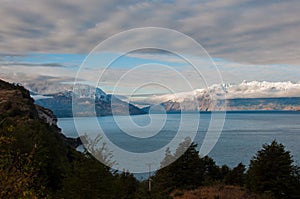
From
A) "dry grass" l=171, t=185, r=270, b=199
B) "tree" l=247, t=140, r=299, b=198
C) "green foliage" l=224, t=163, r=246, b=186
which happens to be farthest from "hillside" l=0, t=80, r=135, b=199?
"green foliage" l=224, t=163, r=246, b=186

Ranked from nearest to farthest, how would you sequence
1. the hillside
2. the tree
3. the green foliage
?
the hillside → the tree → the green foliage

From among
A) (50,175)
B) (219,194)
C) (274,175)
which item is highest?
(50,175)

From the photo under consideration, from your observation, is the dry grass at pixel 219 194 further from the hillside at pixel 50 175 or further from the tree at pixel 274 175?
the hillside at pixel 50 175

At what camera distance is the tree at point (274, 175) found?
3741cm

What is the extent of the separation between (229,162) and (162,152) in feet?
60.7

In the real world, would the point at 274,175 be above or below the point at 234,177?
above

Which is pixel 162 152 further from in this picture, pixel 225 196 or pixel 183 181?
pixel 225 196

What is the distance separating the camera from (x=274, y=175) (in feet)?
125

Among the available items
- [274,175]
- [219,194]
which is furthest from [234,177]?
[219,194]

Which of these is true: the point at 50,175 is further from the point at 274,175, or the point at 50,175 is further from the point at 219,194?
the point at 274,175

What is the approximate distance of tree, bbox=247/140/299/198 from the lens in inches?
1473

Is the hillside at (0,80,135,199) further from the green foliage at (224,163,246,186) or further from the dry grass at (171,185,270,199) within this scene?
the green foliage at (224,163,246,186)

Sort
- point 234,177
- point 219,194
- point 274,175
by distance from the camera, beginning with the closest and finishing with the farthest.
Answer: point 219,194
point 274,175
point 234,177

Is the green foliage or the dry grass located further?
the green foliage
